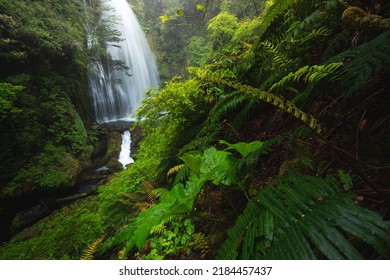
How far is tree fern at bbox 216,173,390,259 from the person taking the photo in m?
0.55

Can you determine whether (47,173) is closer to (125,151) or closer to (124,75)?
(125,151)

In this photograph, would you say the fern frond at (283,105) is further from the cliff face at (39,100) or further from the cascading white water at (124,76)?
the cascading white water at (124,76)

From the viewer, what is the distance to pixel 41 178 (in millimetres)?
5969

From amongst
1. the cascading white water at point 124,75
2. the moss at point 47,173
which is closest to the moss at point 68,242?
the moss at point 47,173

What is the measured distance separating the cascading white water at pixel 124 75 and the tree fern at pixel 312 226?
303 inches

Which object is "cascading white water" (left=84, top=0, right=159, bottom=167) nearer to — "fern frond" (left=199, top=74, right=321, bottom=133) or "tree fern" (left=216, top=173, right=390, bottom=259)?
"fern frond" (left=199, top=74, right=321, bottom=133)

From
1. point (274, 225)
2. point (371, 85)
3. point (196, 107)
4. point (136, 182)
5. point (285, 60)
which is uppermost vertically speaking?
point (285, 60)

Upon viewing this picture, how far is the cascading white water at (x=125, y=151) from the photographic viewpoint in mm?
7867

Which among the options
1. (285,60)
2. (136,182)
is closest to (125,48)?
(136,182)

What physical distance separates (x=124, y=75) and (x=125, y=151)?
19.9 ft

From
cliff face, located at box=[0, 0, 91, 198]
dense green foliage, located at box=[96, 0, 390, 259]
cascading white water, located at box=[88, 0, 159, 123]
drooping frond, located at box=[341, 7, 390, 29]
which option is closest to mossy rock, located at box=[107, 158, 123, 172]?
cliff face, located at box=[0, 0, 91, 198]

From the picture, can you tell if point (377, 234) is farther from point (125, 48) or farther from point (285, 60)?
point (125, 48)

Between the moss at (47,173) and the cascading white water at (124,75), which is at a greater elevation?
the cascading white water at (124,75)
